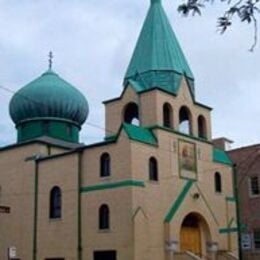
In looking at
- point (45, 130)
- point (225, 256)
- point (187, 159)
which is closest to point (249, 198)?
point (225, 256)

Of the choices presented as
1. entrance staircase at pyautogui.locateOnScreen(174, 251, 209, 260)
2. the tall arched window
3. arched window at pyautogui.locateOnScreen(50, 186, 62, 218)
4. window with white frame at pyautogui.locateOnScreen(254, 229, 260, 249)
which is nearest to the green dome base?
arched window at pyautogui.locateOnScreen(50, 186, 62, 218)

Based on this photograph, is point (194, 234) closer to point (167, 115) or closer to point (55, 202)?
point (167, 115)

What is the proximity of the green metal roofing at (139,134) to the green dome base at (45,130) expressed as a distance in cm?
840

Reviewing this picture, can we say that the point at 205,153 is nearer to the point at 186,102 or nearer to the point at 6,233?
the point at 186,102

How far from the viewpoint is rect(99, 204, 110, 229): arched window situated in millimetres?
29422

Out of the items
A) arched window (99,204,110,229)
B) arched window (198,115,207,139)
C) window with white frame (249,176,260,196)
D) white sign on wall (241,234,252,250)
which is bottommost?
white sign on wall (241,234,252,250)

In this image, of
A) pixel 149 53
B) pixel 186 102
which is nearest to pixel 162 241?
pixel 186 102

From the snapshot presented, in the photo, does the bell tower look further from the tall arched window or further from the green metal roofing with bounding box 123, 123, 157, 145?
the tall arched window

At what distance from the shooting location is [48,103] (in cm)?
3706

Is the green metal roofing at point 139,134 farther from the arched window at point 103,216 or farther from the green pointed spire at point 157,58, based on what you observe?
the arched window at point 103,216

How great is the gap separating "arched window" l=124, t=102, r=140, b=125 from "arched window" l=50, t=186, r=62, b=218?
5.81m

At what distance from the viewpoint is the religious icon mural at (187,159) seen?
32156 mm

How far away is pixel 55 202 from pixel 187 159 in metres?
7.83

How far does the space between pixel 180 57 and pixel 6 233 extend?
1481 centimetres
